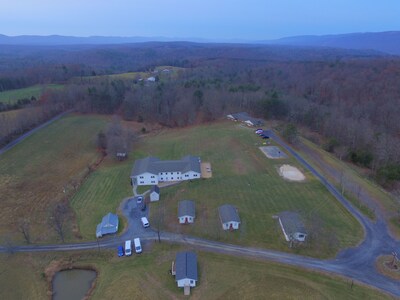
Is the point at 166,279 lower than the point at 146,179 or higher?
lower

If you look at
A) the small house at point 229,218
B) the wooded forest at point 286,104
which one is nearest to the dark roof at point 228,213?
the small house at point 229,218

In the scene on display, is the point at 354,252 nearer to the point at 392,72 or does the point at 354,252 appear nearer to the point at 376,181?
the point at 376,181

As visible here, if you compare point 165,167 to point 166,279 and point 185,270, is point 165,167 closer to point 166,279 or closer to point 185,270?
point 166,279

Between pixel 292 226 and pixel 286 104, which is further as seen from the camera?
pixel 286 104

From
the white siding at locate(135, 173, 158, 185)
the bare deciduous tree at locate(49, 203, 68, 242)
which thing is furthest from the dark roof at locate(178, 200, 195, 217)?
the bare deciduous tree at locate(49, 203, 68, 242)

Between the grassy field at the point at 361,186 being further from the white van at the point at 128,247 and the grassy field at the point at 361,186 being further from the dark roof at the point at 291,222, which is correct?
the white van at the point at 128,247

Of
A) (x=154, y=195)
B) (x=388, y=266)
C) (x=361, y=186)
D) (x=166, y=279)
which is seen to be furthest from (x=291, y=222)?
(x=154, y=195)

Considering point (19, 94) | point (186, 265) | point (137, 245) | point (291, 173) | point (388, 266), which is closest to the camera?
point (186, 265)

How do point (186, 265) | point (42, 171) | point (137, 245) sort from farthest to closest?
point (42, 171), point (137, 245), point (186, 265)
